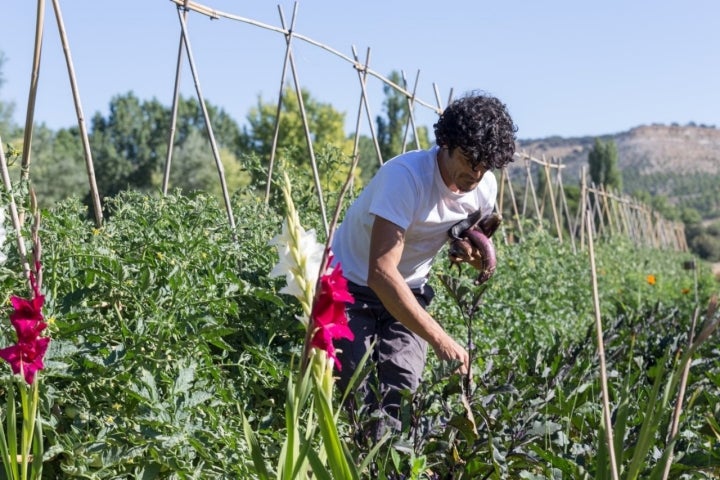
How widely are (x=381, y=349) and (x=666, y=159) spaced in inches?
4383

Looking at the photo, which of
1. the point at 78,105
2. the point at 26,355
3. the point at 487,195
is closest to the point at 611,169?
the point at 78,105

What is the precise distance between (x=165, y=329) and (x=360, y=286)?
81cm

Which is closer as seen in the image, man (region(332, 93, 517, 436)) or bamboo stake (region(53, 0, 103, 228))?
man (region(332, 93, 517, 436))

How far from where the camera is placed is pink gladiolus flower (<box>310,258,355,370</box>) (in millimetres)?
1553

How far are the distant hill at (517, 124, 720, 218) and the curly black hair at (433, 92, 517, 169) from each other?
276ft

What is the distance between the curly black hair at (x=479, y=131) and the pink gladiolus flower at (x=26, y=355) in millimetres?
1490

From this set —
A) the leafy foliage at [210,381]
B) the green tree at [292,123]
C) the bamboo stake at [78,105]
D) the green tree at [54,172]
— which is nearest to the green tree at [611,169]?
the green tree at [292,123]

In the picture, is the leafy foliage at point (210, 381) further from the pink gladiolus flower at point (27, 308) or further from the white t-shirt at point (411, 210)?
the pink gladiolus flower at point (27, 308)

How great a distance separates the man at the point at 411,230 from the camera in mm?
2777

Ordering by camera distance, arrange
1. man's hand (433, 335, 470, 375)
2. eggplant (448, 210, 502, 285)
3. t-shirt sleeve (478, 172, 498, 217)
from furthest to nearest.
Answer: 1. t-shirt sleeve (478, 172, 498, 217)
2. eggplant (448, 210, 502, 285)
3. man's hand (433, 335, 470, 375)

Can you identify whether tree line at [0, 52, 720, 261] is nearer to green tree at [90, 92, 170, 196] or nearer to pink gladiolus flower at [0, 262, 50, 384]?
green tree at [90, 92, 170, 196]

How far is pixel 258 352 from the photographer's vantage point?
2.86 meters

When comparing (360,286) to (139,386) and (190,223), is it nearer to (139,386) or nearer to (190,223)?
(190,223)

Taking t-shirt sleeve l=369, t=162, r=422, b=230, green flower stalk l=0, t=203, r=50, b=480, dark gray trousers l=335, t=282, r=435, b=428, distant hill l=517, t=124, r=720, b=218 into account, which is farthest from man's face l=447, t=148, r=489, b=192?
distant hill l=517, t=124, r=720, b=218
